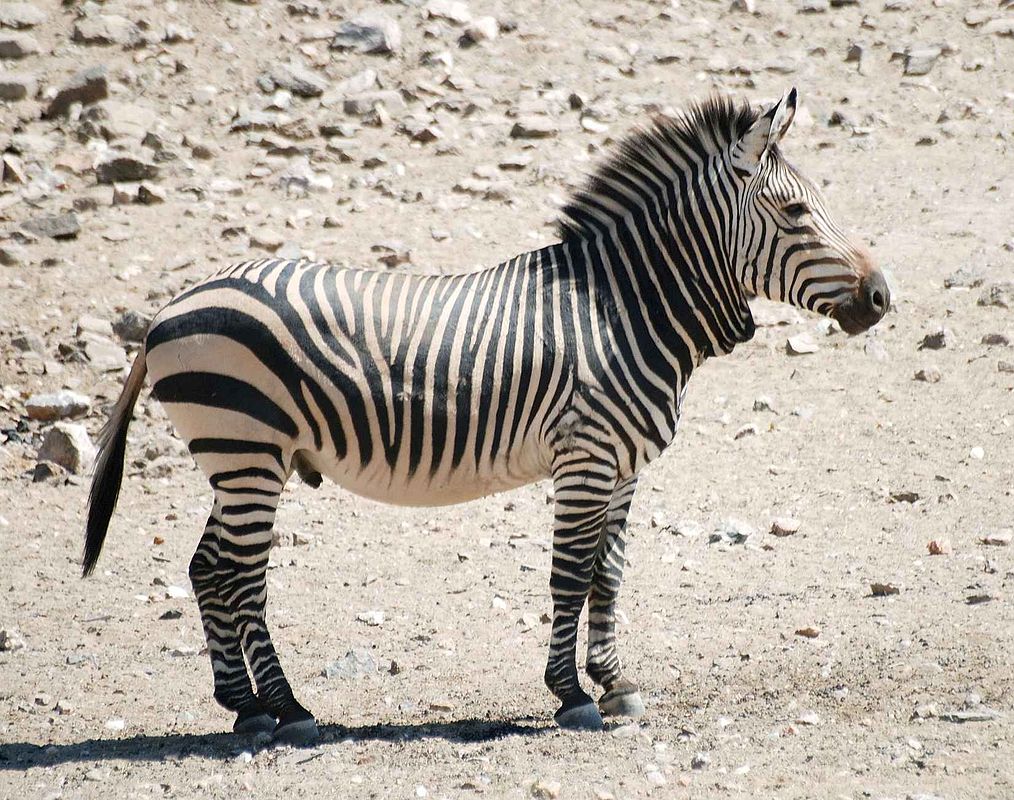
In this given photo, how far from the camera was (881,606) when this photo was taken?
7352mm

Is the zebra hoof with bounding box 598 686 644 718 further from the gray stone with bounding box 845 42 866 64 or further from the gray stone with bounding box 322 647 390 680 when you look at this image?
the gray stone with bounding box 845 42 866 64

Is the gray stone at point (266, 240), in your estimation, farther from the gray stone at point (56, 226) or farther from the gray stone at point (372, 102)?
the gray stone at point (372, 102)

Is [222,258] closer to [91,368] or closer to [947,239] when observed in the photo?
[91,368]

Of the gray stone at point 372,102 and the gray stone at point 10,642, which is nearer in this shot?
the gray stone at point 10,642

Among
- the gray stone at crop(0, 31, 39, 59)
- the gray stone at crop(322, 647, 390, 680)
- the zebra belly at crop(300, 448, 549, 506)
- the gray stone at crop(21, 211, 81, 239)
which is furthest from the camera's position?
the gray stone at crop(0, 31, 39, 59)

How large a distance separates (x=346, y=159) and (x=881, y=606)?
26.9 feet

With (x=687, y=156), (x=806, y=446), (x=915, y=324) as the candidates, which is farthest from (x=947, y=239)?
(x=687, y=156)

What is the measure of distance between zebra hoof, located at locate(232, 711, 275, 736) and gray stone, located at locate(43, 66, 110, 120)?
9.95 metres

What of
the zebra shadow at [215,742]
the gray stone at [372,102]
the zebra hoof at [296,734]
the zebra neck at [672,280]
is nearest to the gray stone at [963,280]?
the zebra neck at [672,280]

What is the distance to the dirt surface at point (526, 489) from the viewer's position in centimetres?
583

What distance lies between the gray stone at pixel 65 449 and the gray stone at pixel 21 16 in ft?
25.2

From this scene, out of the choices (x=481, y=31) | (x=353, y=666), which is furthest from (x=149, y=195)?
(x=353, y=666)

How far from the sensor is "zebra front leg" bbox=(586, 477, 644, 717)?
6438mm

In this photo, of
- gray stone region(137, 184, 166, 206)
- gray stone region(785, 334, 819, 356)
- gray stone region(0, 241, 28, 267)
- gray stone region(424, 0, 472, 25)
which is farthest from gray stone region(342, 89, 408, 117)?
gray stone region(785, 334, 819, 356)
